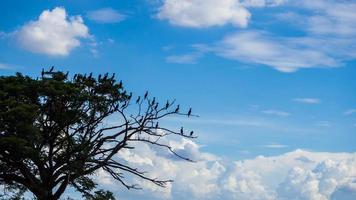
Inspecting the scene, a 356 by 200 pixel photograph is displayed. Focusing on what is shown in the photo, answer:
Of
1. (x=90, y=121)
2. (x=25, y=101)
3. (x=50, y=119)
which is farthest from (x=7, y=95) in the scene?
(x=90, y=121)

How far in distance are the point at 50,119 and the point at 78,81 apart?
2.65m

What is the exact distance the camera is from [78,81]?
31.6 meters

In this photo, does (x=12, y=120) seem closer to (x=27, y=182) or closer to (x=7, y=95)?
(x=7, y=95)

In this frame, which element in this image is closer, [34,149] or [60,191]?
[34,149]

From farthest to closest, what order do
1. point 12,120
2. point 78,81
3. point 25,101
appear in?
point 78,81
point 25,101
point 12,120

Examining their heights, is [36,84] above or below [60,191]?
above

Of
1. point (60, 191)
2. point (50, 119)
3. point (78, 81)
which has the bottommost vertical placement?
point (60, 191)

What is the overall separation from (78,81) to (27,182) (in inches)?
247

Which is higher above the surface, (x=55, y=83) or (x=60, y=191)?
(x=55, y=83)

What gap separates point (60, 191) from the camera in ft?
103

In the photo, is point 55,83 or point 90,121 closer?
point 55,83

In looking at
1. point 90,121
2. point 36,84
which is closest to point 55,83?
point 36,84

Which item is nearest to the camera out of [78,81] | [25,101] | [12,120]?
[12,120]

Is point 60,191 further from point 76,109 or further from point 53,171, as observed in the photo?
point 76,109
